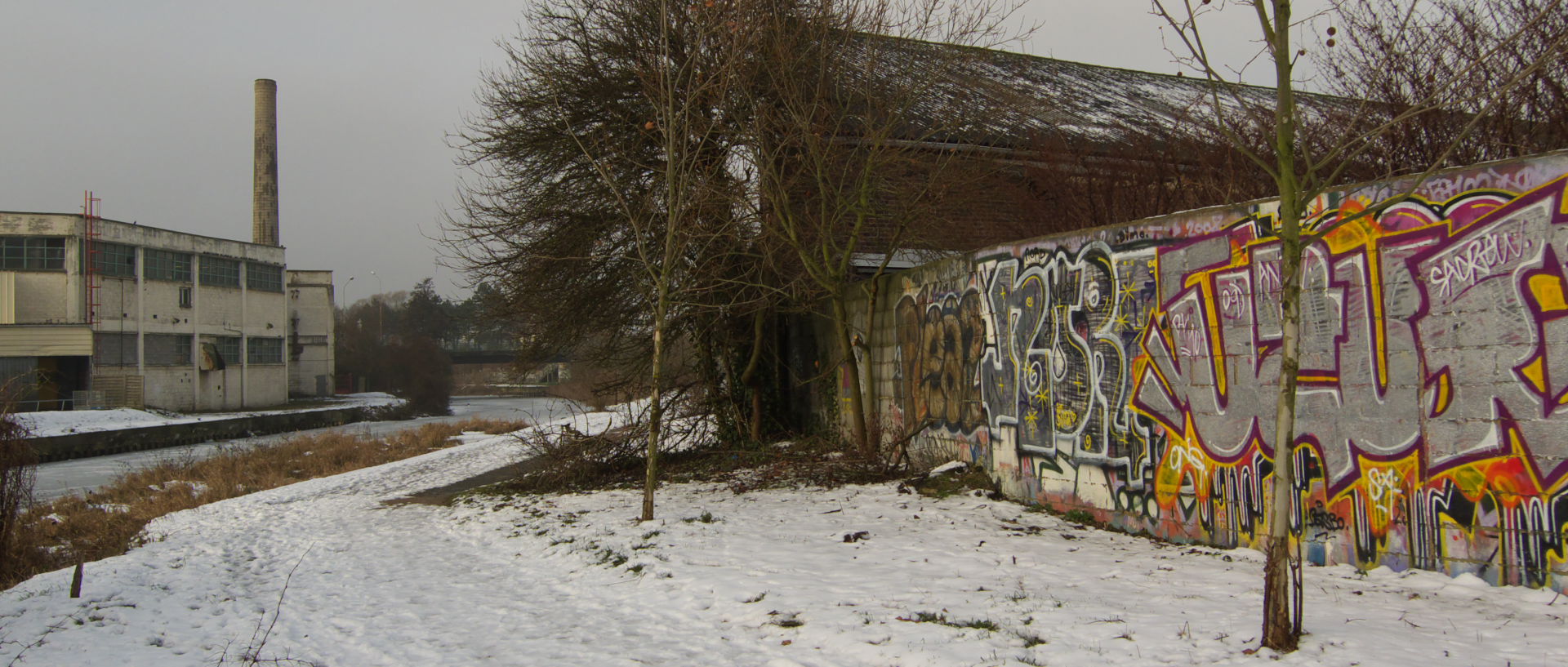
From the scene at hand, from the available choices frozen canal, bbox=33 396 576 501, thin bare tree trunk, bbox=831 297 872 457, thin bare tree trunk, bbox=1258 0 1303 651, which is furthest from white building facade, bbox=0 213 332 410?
thin bare tree trunk, bbox=1258 0 1303 651

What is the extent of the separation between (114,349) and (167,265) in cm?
503

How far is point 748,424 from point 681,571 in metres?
7.91

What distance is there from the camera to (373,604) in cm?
716

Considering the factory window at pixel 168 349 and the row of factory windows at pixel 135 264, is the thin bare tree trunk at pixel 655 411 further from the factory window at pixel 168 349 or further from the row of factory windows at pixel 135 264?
the factory window at pixel 168 349

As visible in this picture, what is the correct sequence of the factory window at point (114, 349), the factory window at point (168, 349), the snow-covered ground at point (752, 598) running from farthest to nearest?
the factory window at point (168, 349)
the factory window at point (114, 349)
the snow-covered ground at point (752, 598)

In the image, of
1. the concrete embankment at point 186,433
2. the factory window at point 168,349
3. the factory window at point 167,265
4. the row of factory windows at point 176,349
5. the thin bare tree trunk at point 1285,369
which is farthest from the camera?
the factory window at point 167,265

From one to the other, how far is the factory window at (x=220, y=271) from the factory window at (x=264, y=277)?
59cm

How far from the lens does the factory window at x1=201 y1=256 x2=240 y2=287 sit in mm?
45250

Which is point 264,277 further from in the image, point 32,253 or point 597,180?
point 597,180

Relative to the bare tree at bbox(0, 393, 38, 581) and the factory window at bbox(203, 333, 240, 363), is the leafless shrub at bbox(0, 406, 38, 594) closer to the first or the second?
the bare tree at bbox(0, 393, 38, 581)

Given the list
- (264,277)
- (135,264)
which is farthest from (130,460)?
(264,277)

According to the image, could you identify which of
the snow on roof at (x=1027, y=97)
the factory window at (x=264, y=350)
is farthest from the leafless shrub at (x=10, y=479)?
the factory window at (x=264, y=350)

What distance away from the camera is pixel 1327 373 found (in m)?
5.82

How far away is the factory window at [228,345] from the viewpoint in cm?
4544
